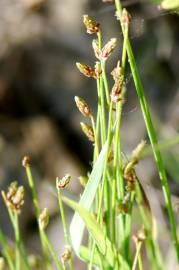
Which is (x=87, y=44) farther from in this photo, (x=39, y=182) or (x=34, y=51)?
(x=39, y=182)

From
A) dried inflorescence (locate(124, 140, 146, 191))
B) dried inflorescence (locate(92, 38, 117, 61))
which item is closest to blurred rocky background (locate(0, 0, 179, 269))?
dried inflorescence (locate(124, 140, 146, 191))

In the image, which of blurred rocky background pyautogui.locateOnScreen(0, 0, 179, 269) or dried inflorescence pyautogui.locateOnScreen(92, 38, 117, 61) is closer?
dried inflorescence pyautogui.locateOnScreen(92, 38, 117, 61)

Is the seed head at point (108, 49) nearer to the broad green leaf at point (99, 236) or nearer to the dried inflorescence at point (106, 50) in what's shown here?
the dried inflorescence at point (106, 50)

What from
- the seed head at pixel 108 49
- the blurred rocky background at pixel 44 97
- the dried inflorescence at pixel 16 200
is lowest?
the blurred rocky background at pixel 44 97

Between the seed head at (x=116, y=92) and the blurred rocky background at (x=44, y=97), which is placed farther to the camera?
the blurred rocky background at (x=44, y=97)

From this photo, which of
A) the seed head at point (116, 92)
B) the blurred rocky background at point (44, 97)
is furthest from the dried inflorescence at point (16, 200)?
the blurred rocky background at point (44, 97)

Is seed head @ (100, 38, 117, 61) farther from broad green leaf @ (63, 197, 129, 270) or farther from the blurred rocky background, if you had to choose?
the blurred rocky background

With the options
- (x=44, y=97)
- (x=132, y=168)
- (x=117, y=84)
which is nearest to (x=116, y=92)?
(x=117, y=84)

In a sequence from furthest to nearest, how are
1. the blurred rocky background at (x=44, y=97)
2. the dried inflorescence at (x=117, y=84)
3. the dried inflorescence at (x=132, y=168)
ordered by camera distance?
1. the blurred rocky background at (x=44, y=97)
2. the dried inflorescence at (x=132, y=168)
3. the dried inflorescence at (x=117, y=84)

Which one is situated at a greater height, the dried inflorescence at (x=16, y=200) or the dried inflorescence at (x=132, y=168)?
the dried inflorescence at (x=16, y=200)

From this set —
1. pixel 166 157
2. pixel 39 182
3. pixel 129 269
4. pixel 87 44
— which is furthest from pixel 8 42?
pixel 129 269
